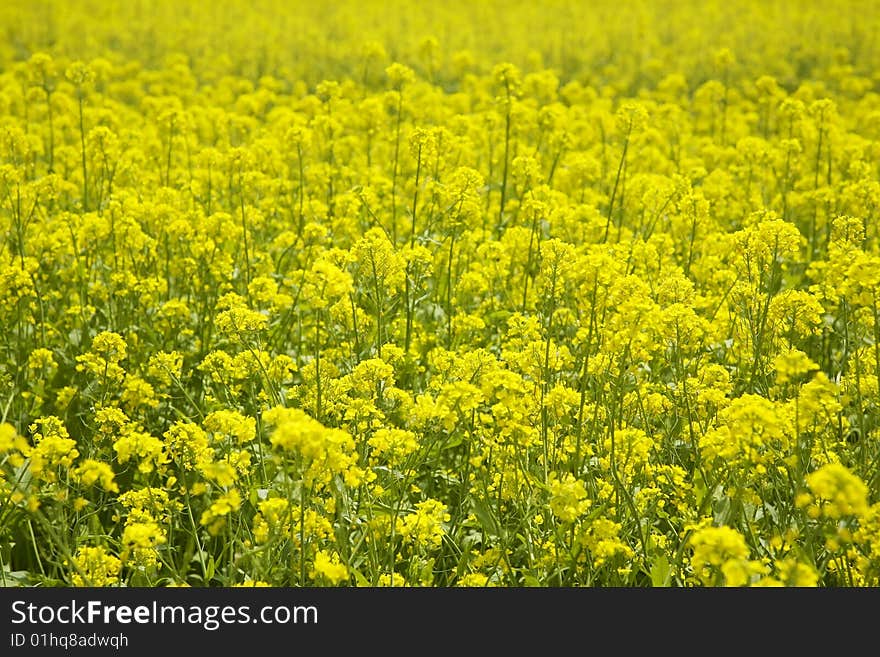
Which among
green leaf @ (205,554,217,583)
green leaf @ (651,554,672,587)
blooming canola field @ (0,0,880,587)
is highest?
blooming canola field @ (0,0,880,587)

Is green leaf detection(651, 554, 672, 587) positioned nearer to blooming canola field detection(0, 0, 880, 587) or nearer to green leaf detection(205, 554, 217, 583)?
blooming canola field detection(0, 0, 880, 587)

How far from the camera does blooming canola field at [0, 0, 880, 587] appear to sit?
11.3 feet

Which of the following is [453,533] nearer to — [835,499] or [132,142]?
[835,499]

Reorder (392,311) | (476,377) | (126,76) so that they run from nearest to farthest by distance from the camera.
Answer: (476,377) < (392,311) < (126,76)

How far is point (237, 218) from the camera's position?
6098mm

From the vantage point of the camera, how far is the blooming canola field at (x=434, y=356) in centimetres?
344

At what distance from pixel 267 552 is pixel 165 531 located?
55 cm

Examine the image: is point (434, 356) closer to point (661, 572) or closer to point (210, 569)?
point (210, 569)

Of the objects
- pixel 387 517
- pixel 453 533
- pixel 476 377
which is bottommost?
pixel 453 533

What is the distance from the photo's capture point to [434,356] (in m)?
4.53

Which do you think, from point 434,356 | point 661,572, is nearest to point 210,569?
point 434,356

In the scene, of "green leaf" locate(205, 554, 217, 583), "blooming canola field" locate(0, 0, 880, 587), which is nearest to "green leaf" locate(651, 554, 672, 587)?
"blooming canola field" locate(0, 0, 880, 587)

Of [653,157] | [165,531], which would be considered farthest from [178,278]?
[653,157]

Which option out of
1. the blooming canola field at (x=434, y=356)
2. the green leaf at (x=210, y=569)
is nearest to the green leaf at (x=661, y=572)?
the blooming canola field at (x=434, y=356)
